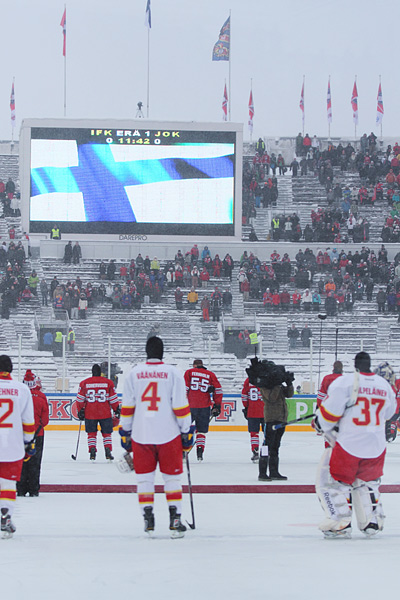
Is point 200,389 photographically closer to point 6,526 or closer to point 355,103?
point 6,526

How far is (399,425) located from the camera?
2120cm

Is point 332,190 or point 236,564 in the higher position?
point 332,190

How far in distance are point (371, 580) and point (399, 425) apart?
51.1 feet

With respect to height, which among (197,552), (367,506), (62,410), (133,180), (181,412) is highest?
(133,180)

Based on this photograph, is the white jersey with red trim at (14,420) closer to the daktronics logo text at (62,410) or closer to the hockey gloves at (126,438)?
the hockey gloves at (126,438)

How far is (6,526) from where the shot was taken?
7867 mm

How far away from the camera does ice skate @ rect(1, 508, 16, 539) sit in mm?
7812

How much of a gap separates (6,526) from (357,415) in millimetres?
2604

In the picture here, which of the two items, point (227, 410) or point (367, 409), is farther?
point (227, 410)

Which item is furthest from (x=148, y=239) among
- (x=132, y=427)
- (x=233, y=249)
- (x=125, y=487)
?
(x=132, y=427)

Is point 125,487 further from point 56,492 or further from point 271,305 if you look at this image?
point 271,305

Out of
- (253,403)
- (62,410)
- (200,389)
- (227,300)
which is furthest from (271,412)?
(227,300)

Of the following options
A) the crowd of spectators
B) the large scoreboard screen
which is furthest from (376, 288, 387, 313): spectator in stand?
the large scoreboard screen

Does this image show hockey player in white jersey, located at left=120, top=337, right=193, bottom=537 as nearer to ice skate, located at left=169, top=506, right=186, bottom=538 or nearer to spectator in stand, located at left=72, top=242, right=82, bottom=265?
ice skate, located at left=169, top=506, right=186, bottom=538
